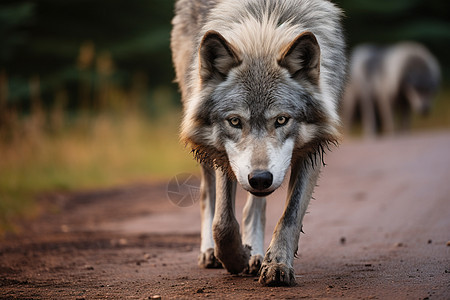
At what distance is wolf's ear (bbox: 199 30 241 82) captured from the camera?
12.2 ft

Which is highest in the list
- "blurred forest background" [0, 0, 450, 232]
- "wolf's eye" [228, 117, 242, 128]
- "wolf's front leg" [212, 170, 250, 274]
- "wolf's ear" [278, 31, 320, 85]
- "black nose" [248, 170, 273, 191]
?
"blurred forest background" [0, 0, 450, 232]

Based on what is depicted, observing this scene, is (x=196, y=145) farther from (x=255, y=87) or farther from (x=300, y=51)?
(x=300, y=51)

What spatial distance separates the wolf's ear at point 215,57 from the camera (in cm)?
371

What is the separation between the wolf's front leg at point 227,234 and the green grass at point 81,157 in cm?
341

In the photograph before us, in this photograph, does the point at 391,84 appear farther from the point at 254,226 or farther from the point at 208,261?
the point at 208,261

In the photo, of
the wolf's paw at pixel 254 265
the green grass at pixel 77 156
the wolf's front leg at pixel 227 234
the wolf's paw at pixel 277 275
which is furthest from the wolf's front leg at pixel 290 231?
the green grass at pixel 77 156

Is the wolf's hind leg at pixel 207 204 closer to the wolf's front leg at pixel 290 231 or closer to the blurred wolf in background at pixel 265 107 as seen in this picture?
the blurred wolf in background at pixel 265 107

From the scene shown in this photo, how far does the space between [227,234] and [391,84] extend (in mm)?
12321

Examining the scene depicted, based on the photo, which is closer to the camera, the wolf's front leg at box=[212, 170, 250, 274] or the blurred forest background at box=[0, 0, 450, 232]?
the wolf's front leg at box=[212, 170, 250, 274]

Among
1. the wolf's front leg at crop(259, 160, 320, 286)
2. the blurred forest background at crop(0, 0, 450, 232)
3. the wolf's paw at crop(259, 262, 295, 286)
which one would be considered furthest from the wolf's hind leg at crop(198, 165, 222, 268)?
the wolf's paw at crop(259, 262, 295, 286)

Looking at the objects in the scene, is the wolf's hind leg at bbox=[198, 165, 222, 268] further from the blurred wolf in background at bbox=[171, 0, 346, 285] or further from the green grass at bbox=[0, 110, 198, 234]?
the green grass at bbox=[0, 110, 198, 234]

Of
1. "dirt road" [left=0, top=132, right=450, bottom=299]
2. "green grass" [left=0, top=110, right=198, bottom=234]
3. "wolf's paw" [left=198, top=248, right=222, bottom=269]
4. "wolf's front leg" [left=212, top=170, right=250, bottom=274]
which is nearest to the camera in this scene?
"dirt road" [left=0, top=132, right=450, bottom=299]

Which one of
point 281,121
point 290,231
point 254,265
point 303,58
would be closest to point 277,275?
point 290,231

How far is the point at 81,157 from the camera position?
10.2 metres
